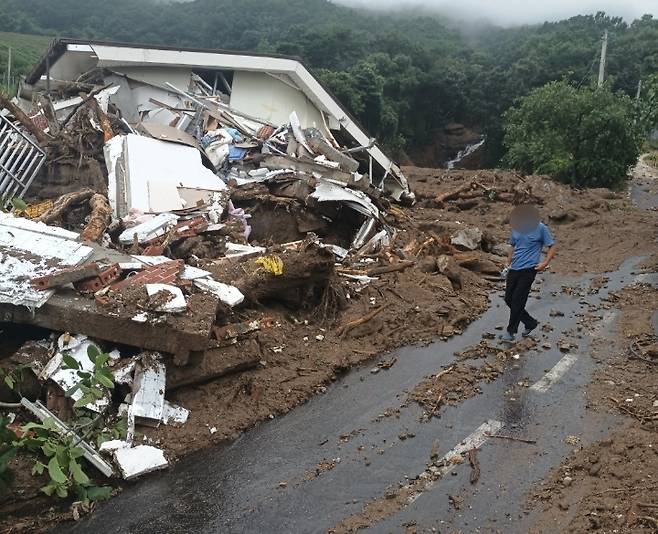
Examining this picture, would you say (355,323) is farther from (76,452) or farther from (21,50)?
(21,50)

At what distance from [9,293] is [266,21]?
275 feet

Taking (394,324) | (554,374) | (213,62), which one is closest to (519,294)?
(554,374)

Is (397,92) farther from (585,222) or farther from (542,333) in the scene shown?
(542,333)

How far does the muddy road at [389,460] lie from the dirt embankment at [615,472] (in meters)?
0.12

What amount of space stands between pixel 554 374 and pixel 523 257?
1.37m

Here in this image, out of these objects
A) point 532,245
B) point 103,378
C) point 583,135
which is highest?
point 583,135

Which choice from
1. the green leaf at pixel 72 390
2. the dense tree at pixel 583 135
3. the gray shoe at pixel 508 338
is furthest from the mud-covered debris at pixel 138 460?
the dense tree at pixel 583 135

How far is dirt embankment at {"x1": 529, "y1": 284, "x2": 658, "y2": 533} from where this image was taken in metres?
4.01

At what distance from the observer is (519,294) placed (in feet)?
23.2

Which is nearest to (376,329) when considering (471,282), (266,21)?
(471,282)

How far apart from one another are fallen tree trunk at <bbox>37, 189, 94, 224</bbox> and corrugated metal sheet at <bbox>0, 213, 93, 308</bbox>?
1698 mm

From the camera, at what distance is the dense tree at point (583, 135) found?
73.2 ft

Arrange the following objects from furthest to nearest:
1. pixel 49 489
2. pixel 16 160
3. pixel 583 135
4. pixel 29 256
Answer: pixel 583 135, pixel 16 160, pixel 29 256, pixel 49 489

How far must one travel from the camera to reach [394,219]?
40.7 feet
